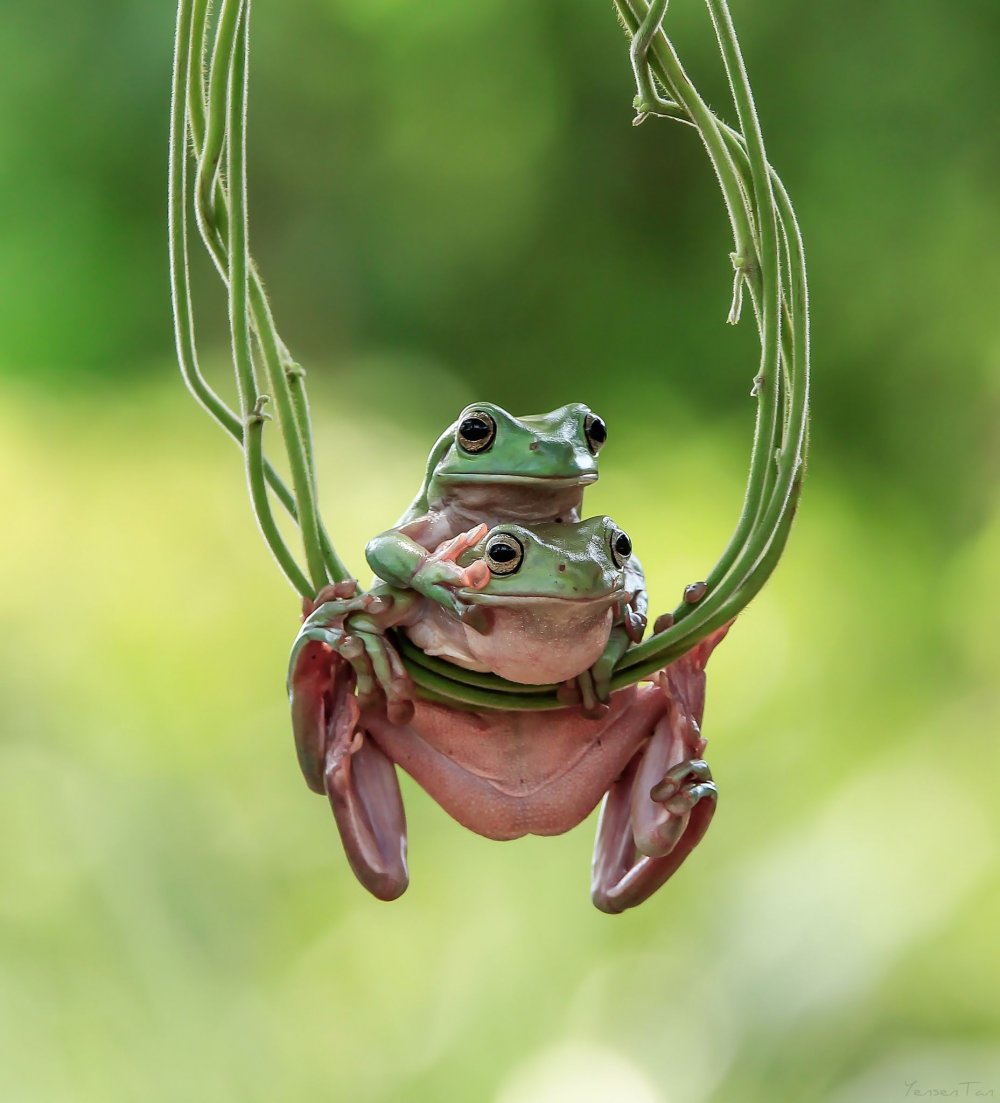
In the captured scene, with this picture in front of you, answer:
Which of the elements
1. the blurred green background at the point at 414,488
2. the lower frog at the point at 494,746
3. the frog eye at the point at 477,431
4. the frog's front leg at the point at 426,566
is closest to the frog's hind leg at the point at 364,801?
the lower frog at the point at 494,746

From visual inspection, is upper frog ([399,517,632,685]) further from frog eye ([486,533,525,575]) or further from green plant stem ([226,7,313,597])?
green plant stem ([226,7,313,597])

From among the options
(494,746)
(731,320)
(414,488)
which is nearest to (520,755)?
(494,746)

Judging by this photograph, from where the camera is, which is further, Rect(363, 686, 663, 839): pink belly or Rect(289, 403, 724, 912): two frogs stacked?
Rect(363, 686, 663, 839): pink belly

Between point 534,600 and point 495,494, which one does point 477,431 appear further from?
point 534,600

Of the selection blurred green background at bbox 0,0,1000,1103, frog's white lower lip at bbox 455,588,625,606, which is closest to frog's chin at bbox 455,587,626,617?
frog's white lower lip at bbox 455,588,625,606

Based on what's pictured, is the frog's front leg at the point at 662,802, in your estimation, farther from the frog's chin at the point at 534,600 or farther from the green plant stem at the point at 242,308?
the green plant stem at the point at 242,308

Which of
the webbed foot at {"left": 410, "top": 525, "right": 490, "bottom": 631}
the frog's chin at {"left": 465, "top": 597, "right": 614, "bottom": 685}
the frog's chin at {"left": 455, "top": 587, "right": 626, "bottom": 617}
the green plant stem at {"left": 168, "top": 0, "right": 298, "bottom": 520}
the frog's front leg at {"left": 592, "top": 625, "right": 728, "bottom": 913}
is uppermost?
the green plant stem at {"left": 168, "top": 0, "right": 298, "bottom": 520}
